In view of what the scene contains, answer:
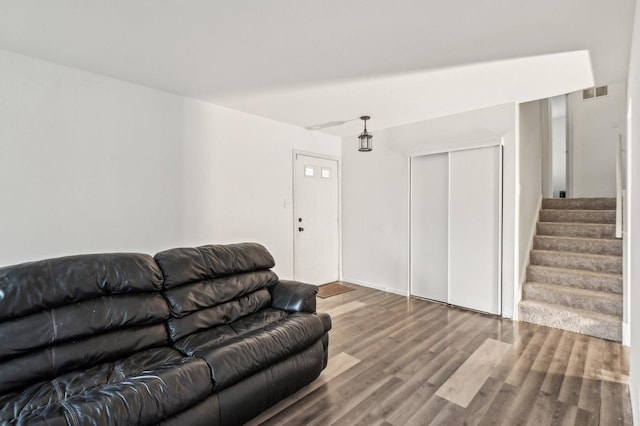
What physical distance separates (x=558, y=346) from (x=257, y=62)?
11.8ft

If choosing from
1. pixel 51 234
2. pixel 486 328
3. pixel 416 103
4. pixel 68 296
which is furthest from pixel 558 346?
pixel 51 234

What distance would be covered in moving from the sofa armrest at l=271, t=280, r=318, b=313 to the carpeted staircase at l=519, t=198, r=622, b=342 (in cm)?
249

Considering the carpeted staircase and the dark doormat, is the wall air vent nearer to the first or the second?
the carpeted staircase

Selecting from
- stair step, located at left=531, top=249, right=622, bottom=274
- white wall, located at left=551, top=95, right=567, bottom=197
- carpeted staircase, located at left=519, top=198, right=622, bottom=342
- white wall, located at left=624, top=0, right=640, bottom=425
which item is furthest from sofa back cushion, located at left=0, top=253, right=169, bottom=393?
white wall, located at left=551, top=95, right=567, bottom=197

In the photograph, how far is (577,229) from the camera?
419 cm

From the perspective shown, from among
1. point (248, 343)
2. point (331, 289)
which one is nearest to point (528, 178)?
point (331, 289)

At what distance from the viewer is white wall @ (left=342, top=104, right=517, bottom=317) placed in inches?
142

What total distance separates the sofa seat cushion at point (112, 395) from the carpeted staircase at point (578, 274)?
11.5 feet

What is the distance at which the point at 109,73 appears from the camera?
2787 mm

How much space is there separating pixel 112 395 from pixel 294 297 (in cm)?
144

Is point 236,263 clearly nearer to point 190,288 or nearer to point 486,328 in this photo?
point 190,288

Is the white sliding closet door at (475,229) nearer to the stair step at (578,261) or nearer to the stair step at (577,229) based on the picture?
the stair step at (578,261)

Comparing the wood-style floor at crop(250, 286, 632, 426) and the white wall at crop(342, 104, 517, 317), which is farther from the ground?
the white wall at crop(342, 104, 517, 317)

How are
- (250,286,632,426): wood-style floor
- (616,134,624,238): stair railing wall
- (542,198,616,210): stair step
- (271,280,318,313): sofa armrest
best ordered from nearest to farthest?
1. (250,286,632,426): wood-style floor
2. (271,280,318,313): sofa armrest
3. (616,134,624,238): stair railing wall
4. (542,198,616,210): stair step
